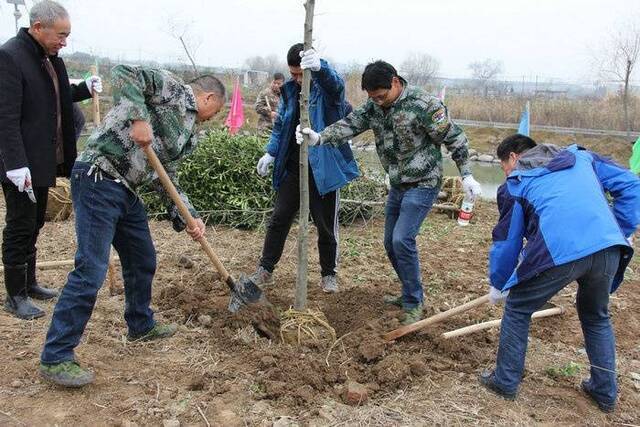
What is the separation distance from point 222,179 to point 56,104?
3.06 metres

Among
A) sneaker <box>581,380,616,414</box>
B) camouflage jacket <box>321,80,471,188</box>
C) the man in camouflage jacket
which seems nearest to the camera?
sneaker <box>581,380,616,414</box>

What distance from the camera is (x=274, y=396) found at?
2805mm

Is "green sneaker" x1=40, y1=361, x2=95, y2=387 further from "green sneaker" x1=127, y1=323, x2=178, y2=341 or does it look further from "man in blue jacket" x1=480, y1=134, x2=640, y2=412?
"man in blue jacket" x1=480, y1=134, x2=640, y2=412

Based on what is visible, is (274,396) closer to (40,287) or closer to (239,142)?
(40,287)

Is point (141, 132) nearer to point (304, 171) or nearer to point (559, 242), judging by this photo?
point (304, 171)

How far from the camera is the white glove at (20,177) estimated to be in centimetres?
323

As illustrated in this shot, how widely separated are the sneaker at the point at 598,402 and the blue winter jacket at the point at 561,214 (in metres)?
0.57

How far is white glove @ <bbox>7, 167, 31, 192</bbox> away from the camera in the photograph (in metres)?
3.23


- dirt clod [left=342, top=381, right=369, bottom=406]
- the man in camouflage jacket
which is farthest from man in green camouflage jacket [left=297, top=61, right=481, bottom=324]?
the man in camouflage jacket

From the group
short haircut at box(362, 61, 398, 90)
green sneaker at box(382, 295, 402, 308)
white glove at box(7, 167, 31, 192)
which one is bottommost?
green sneaker at box(382, 295, 402, 308)

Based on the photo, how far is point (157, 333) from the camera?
11.2 ft

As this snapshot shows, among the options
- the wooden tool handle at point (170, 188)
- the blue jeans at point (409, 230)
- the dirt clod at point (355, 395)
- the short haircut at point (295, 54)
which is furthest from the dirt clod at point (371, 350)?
the short haircut at point (295, 54)

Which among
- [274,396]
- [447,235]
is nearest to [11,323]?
[274,396]

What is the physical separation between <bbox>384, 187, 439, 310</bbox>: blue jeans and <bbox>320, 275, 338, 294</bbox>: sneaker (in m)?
0.70
